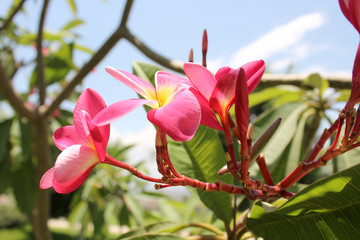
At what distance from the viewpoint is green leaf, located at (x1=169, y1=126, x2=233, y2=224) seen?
554mm

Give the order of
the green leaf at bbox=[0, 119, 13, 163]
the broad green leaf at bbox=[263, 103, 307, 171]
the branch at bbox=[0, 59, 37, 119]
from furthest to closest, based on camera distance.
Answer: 1. the green leaf at bbox=[0, 119, 13, 163]
2. the branch at bbox=[0, 59, 37, 119]
3. the broad green leaf at bbox=[263, 103, 307, 171]

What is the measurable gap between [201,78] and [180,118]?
0.07m

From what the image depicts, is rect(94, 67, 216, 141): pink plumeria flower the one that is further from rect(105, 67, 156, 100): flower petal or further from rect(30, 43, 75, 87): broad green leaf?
rect(30, 43, 75, 87): broad green leaf

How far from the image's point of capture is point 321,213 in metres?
0.39

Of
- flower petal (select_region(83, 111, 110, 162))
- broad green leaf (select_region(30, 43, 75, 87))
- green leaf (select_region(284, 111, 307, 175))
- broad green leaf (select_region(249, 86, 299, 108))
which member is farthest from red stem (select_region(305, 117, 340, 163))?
broad green leaf (select_region(30, 43, 75, 87))

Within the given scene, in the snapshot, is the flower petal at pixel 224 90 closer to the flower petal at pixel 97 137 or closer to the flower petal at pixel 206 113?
the flower petal at pixel 206 113

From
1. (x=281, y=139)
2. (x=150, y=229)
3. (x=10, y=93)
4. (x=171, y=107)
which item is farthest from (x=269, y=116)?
(x=10, y=93)

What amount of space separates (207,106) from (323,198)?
0.15 m

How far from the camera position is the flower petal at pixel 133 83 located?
335mm

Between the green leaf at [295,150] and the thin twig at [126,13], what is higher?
the thin twig at [126,13]

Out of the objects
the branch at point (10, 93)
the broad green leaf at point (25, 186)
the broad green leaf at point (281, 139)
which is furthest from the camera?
the broad green leaf at point (25, 186)

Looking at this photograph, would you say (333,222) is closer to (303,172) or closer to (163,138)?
(303,172)

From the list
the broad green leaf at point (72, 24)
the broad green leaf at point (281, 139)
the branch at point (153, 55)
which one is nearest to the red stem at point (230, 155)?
the broad green leaf at point (281, 139)

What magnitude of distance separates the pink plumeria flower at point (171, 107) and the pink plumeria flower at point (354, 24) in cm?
14
